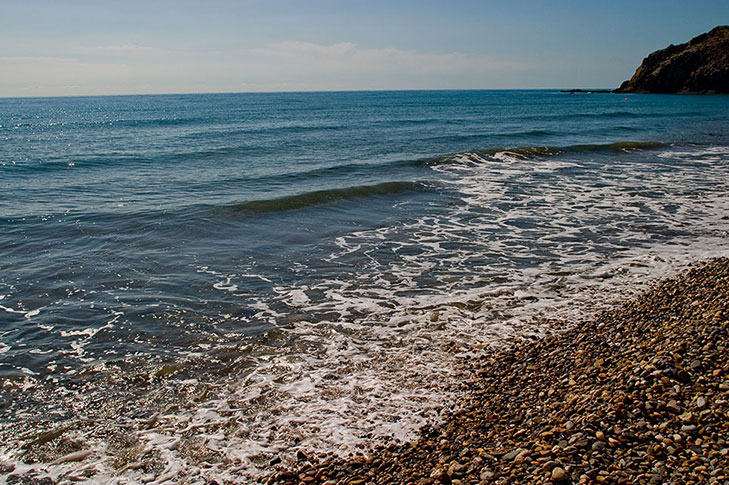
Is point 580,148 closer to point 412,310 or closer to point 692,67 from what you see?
point 412,310

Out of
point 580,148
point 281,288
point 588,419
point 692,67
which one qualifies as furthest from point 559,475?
point 692,67

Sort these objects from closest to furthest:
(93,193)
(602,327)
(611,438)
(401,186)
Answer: (611,438)
(602,327)
(93,193)
(401,186)

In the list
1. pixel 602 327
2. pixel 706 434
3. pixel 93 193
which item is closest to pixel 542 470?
pixel 706 434

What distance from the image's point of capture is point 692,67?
4616 inches

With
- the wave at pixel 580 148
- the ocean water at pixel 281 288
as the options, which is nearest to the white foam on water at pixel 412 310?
the ocean water at pixel 281 288

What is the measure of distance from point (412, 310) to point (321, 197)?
10604 mm

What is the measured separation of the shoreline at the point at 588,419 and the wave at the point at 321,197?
11824 mm

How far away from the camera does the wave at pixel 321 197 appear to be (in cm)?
1727

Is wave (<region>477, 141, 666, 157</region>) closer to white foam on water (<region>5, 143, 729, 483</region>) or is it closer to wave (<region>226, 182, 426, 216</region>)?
wave (<region>226, 182, 426, 216</region>)

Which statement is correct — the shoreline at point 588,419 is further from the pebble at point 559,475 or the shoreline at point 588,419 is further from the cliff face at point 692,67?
the cliff face at point 692,67

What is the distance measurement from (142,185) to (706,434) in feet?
70.9

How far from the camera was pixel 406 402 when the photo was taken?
618cm

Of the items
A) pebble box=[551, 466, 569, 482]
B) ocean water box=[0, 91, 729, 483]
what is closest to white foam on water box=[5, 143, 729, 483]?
ocean water box=[0, 91, 729, 483]

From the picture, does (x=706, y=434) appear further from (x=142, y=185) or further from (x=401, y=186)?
(x=142, y=185)
